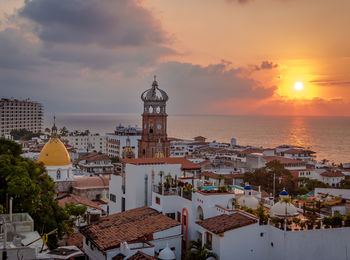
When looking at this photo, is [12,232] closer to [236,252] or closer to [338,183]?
[236,252]

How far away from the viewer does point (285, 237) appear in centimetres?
1653

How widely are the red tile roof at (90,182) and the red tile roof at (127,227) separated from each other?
69.2 feet

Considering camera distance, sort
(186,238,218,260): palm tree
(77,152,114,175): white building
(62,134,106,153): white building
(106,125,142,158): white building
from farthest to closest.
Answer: (62,134,106,153): white building, (106,125,142,158): white building, (77,152,114,175): white building, (186,238,218,260): palm tree

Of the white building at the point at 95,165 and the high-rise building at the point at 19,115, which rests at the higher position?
the high-rise building at the point at 19,115

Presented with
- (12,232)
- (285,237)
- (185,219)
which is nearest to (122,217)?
(185,219)

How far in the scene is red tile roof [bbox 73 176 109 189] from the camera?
42.8 m

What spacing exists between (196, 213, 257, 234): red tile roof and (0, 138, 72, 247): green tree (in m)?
7.06

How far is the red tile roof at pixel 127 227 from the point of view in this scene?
19.0m

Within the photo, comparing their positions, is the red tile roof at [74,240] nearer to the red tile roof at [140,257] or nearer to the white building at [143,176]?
the white building at [143,176]

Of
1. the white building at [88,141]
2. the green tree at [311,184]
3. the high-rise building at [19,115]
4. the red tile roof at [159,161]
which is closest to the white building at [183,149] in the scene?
the white building at [88,141]

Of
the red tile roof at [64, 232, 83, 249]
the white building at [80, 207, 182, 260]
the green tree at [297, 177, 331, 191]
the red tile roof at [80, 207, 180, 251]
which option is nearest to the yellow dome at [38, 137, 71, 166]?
the red tile roof at [64, 232, 83, 249]

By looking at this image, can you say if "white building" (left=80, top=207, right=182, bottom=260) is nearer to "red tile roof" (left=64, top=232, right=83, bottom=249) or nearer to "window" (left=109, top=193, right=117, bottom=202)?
"red tile roof" (left=64, top=232, right=83, bottom=249)

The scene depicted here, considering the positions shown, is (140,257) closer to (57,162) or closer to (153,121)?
(57,162)

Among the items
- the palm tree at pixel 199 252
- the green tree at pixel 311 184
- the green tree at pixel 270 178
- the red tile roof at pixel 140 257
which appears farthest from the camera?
the green tree at pixel 311 184
